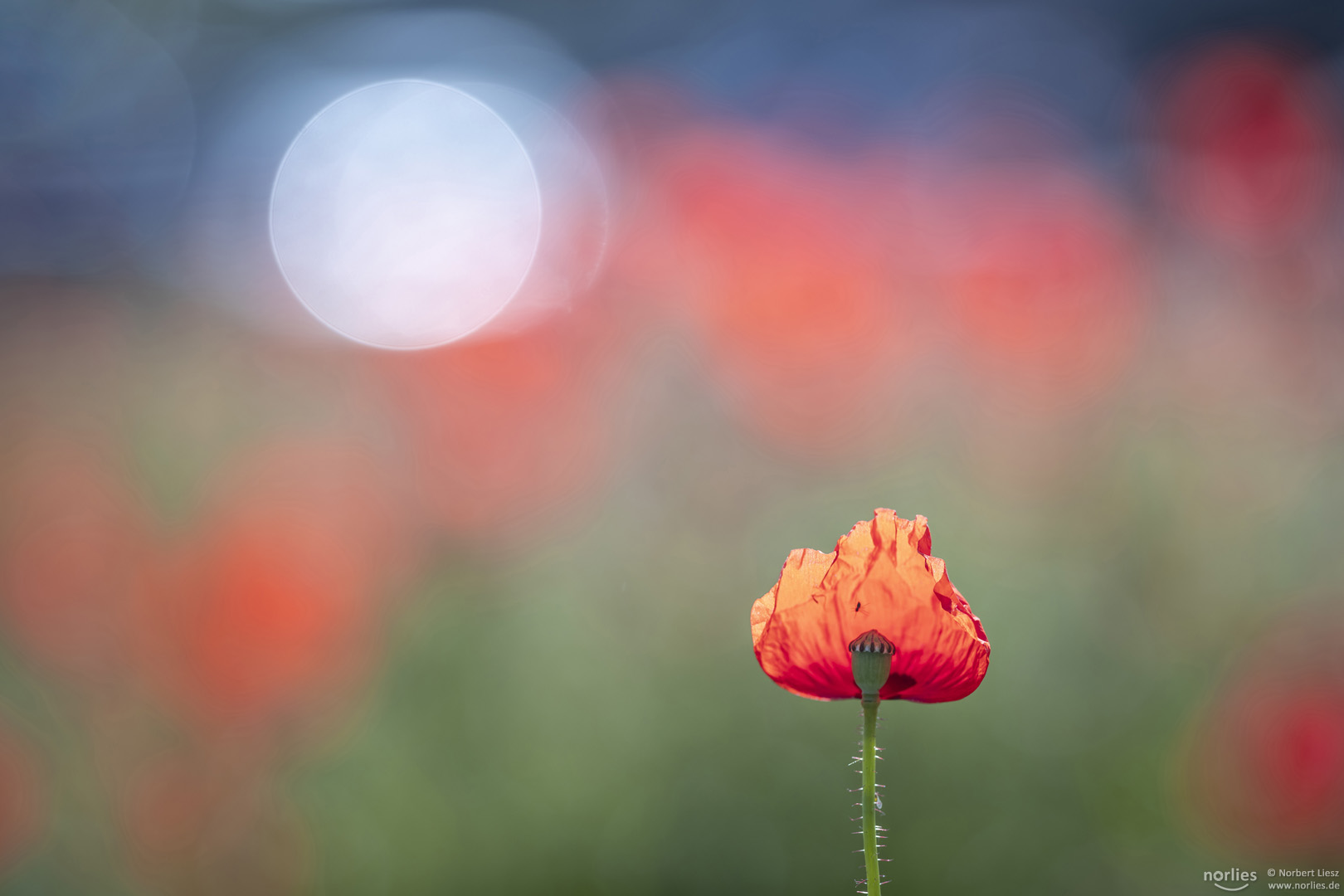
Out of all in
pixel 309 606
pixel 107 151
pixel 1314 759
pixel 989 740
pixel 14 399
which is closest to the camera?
pixel 1314 759

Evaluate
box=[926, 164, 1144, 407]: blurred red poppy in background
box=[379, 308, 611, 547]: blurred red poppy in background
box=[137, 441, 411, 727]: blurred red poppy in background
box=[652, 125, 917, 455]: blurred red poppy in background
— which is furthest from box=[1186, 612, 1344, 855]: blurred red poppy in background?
box=[137, 441, 411, 727]: blurred red poppy in background

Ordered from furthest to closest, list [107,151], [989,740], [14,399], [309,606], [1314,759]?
[107,151], [14,399], [309,606], [989,740], [1314,759]

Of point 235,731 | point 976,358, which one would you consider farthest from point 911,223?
point 235,731

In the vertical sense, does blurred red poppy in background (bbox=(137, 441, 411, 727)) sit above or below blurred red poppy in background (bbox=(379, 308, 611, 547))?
below

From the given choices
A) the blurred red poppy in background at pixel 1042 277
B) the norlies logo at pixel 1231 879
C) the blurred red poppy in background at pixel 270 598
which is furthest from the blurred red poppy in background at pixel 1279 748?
the blurred red poppy in background at pixel 270 598

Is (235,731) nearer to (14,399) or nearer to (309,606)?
(309,606)

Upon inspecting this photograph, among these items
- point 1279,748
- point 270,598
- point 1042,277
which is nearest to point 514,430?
point 270,598

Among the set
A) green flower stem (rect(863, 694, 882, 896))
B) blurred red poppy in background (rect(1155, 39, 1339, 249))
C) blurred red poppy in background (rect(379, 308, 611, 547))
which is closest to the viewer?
green flower stem (rect(863, 694, 882, 896))

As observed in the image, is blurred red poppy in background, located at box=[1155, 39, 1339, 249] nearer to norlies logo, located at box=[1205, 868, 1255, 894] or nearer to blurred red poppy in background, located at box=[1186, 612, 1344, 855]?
blurred red poppy in background, located at box=[1186, 612, 1344, 855]
